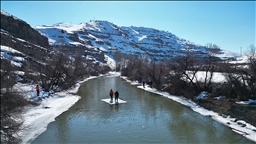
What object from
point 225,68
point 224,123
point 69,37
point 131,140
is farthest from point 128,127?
point 69,37

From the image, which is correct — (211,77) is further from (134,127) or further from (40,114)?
(40,114)

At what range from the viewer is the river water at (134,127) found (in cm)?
1617

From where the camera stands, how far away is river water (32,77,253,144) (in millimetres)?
16175

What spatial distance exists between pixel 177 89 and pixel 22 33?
61788 mm

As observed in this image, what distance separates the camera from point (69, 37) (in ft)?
583

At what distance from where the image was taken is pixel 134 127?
18.9 metres

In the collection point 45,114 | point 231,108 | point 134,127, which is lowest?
point 134,127

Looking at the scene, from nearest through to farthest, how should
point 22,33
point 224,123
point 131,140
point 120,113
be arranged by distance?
1. point 131,140
2. point 224,123
3. point 120,113
4. point 22,33

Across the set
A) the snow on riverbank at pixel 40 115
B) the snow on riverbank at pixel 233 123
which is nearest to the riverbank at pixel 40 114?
the snow on riverbank at pixel 40 115

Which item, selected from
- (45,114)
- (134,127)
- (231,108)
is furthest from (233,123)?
(45,114)

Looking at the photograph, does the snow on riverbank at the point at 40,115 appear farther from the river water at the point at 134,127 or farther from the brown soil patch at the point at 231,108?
the brown soil patch at the point at 231,108

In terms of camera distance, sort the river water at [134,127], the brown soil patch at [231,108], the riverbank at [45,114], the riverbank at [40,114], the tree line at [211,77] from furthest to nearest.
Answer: the tree line at [211,77] → the brown soil patch at [231,108] → the riverbank at [45,114] → the river water at [134,127] → the riverbank at [40,114]

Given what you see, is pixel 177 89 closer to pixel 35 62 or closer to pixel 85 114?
pixel 85 114

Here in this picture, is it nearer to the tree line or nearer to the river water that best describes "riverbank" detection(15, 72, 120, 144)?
the river water
